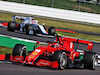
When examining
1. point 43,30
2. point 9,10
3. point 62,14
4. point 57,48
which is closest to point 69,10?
point 62,14

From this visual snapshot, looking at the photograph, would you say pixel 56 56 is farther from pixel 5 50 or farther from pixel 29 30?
pixel 29 30

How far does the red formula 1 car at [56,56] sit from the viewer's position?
846cm

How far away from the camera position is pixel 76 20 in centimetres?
2686

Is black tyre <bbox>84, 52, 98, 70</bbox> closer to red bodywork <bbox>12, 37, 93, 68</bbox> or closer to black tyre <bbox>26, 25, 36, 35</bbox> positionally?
red bodywork <bbox>12, 37, 93, 68</bbox>

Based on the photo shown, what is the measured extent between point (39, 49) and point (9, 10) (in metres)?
18.3

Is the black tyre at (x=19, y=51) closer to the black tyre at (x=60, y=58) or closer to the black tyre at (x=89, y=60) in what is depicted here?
the black tyre at (x=60, y=58)

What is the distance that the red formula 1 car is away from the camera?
846cm

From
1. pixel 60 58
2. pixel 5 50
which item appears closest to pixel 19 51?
pixel 60 58

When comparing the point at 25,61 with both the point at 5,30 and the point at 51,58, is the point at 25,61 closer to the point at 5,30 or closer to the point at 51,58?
the point at 51,58

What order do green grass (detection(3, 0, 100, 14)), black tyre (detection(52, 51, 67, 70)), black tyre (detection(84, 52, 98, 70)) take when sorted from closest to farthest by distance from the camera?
black tyre (detection(52, 51, 67, 70)) < black tyre (detection(84, 52, 98, 70)) < green grass (detection(3, 0, 100, 14))

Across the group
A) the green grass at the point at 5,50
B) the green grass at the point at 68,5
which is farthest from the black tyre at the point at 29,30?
the green grass at the point at 68,5

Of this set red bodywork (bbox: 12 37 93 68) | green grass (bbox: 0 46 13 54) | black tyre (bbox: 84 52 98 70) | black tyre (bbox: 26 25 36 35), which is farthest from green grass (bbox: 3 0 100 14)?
black tyre (bbox: 84 52 98 70)

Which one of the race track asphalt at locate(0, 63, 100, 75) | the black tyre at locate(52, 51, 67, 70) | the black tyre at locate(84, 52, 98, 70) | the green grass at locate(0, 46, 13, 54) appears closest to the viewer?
the race track asphalt at locate(0, 63, 100, 75)

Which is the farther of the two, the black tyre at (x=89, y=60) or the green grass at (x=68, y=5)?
the green grass at (x=68, y=5)
